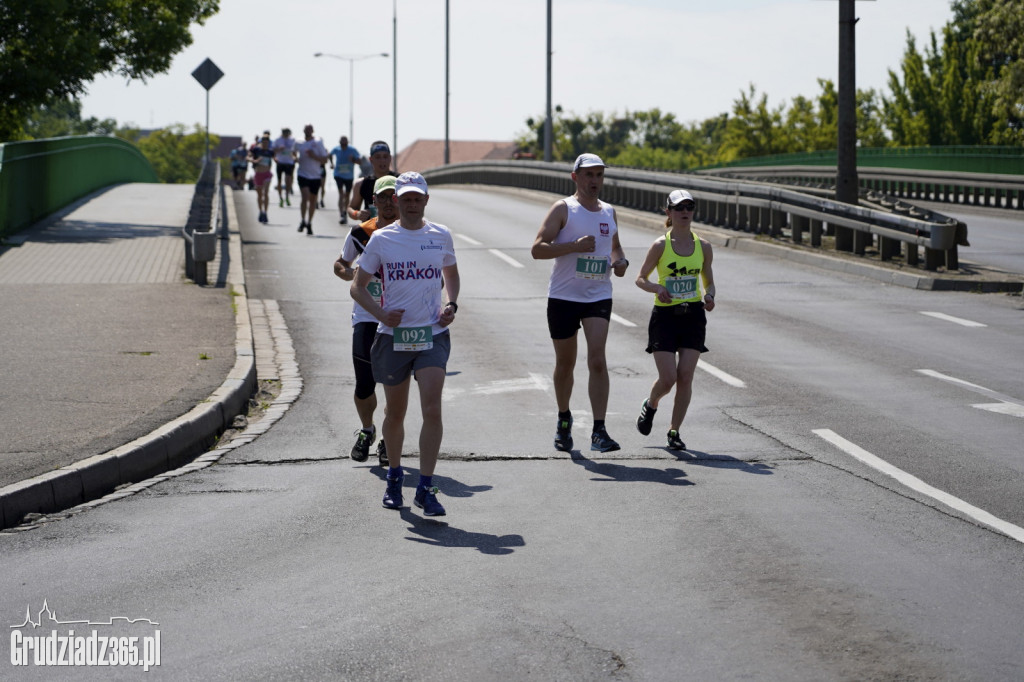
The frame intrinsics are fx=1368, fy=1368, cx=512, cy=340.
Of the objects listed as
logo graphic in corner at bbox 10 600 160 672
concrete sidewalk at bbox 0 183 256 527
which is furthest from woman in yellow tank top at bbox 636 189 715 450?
logo graphic in corner at bbox 10 600 160 672

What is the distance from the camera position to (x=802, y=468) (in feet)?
28.3

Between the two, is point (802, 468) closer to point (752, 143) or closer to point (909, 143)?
point (909, 143)

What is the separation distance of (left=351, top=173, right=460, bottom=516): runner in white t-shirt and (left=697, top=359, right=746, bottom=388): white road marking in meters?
5.01

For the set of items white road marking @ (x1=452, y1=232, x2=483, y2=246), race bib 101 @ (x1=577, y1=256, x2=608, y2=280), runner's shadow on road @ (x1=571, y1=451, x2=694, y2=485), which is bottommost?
runner's shadow on road @ (x1=571, y1=451, x2=694, y2=485)

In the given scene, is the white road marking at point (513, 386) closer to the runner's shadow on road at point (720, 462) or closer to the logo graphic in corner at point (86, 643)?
the runner's shadow on road at point (720, 462)

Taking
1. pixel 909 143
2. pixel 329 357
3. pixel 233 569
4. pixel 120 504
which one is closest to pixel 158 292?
pixel 329 357

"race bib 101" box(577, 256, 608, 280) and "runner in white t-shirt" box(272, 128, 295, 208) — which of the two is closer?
"race bib 101" box(577, 256, 608, 280)

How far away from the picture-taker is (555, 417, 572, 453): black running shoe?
30.6ft

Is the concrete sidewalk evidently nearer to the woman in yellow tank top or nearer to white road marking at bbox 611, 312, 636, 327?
the woman in yellow tank top

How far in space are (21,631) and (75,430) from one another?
3.81 metres

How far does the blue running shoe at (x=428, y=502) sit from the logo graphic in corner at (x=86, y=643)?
2096mm

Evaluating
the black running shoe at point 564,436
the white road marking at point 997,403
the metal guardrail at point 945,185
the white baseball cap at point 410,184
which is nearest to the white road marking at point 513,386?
the black running shoe at point 564,436

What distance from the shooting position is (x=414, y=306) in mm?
7355

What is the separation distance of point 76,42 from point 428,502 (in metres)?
22.3
